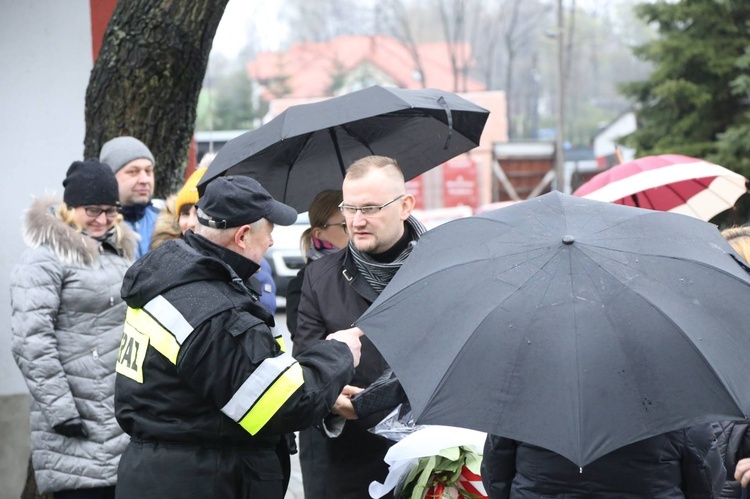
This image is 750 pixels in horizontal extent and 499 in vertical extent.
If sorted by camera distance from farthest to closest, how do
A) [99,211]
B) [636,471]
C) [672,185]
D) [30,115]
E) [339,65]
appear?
[339,65], [30,115], [672,185], [99,211], [636,471]

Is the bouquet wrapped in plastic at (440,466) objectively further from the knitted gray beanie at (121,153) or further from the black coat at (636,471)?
the knitted gray beanie at (121,153)

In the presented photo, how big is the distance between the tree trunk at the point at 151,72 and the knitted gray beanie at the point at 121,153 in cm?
59

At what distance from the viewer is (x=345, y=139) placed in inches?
187

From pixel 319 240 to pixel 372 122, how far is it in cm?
63

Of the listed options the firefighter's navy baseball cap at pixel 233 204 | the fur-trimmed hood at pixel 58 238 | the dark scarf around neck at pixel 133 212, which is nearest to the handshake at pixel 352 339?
the firefighter's navy baseball cap at pixel 233 204

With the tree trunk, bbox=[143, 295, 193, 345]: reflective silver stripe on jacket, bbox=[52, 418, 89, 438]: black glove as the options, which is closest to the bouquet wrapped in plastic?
bbox=[143, 295, 193, 345]: reflective silver stripe on jacket

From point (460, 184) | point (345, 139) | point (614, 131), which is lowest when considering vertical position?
point (345, 139)

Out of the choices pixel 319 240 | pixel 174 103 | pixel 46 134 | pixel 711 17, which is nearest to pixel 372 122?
pixel 319 240

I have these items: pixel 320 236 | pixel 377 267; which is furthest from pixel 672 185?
pixel 377 267

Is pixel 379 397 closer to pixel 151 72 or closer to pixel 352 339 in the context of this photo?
pixel 352 339

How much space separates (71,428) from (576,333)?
272 cm

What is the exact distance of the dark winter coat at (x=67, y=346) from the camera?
14.9ft

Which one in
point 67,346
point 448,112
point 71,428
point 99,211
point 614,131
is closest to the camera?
point 448,112

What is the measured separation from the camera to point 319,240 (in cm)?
459
